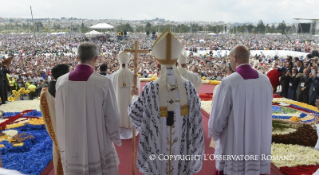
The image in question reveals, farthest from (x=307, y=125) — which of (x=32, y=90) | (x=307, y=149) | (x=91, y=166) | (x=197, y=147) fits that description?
(x=32, y=90)

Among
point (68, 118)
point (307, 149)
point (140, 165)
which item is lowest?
point (307, 149)

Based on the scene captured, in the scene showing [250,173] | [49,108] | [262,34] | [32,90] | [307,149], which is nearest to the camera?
[250,173]

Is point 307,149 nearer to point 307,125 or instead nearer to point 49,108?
point 307,125

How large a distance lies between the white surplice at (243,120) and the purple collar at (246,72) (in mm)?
37

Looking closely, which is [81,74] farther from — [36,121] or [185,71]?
[36,121]

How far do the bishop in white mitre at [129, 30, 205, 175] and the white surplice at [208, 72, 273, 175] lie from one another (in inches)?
14.1

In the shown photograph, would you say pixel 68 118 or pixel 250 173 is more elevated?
pixel 68 118

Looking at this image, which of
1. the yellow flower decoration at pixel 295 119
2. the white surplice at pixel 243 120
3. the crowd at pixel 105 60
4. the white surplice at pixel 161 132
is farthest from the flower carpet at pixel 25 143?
the yellow flower decoration at pixel 295 119

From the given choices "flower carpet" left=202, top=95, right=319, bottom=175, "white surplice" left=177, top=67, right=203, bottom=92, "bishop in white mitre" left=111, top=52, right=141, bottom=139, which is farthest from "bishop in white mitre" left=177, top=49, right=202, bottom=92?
"flower carpet" left=202, top=95, right=319, bottom=175

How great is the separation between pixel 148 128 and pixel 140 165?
16.3 inches

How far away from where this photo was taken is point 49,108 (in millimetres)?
3340

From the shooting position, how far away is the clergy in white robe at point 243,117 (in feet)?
9.80

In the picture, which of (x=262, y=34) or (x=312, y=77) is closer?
(x=312, y=77)

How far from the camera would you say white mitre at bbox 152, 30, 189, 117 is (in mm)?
2742
